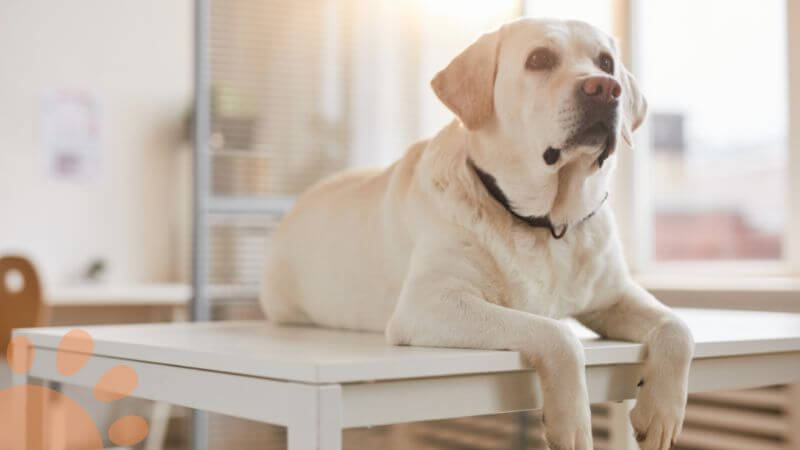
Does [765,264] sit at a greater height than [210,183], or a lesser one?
lesser

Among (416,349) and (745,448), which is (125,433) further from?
(416,349)

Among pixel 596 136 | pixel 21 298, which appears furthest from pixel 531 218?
pixel 21 298

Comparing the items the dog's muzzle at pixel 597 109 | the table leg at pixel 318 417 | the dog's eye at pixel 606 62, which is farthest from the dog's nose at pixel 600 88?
the table leg at pixel 318 417

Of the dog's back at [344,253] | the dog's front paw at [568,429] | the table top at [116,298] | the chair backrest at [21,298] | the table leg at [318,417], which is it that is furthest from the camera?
the table top at [116,298]

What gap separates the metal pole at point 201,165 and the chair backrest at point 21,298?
0.92 meters

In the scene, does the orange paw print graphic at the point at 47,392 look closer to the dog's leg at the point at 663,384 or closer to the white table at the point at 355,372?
the white table at the point at 355,372

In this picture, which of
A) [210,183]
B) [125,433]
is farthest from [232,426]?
[125,433]

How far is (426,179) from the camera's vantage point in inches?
49.4

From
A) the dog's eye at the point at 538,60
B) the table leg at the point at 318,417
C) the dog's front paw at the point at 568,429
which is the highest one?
the dog's eye at the point at 538,60

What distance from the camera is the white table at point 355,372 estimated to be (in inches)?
31.9

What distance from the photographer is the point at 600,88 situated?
41.3 inches

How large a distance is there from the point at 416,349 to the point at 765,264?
5.69ft

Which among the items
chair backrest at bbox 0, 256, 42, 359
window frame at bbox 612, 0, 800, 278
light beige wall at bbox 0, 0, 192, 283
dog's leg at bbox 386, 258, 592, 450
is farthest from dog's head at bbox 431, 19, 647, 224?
light beige wall at bbox 0, 0, 192, 283

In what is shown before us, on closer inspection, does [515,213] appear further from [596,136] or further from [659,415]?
[659,415]
